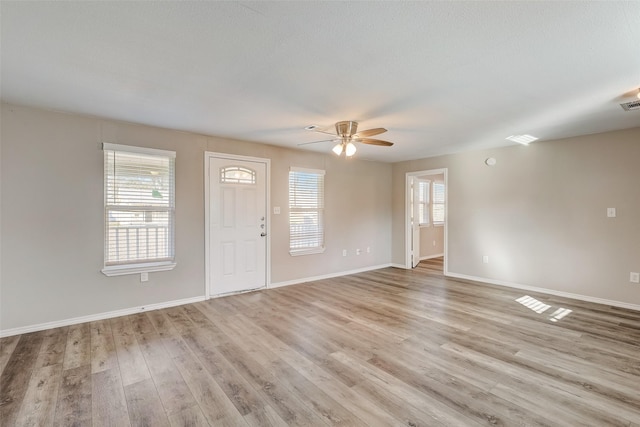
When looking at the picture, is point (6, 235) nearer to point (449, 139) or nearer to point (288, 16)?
point (288, 16)

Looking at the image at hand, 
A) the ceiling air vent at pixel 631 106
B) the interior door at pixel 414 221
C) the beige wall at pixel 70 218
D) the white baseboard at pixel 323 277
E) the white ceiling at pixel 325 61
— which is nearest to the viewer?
the white ceiling at pixel 325 61

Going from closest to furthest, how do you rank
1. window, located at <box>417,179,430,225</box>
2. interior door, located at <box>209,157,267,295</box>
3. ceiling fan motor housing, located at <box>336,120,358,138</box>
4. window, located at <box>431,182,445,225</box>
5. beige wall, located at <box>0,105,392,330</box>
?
1. beige wall, located at <box>0,105,392,330</box>
2. ceiling fan motor housing, located at <box>336,120,358,138</box>
3. interior door, located at <box>209,157,267,295</box>
4. window, located at <box>417,179,430,225</box>
5. window, located at <box>431,182,445,225</box>

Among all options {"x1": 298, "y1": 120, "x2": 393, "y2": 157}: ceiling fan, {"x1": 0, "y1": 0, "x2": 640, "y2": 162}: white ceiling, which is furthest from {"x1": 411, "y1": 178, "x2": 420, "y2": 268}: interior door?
{"x1": 298, "y1": 120, "x2": 393, "y2": 157}: ceiling fan

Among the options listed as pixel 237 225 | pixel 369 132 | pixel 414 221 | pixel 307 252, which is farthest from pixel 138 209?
pixel 414 221

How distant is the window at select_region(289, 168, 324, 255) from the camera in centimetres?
538

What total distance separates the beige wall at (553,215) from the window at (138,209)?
4.90 metres

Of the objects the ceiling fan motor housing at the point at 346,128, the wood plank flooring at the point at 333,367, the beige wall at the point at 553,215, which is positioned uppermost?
the ceiling fan motor housing at the point at 346,128

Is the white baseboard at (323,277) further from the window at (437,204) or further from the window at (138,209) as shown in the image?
the window at (437,204)

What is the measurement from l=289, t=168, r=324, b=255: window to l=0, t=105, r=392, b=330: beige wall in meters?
1.22

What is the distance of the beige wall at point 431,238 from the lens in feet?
25.6

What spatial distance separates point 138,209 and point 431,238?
6826mm

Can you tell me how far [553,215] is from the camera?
184 inches

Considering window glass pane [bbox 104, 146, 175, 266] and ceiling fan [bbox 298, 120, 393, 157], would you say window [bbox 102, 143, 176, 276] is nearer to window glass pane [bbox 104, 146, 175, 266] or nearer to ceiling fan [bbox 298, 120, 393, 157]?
window glass pane [bbox 104, 146, 175, 266]

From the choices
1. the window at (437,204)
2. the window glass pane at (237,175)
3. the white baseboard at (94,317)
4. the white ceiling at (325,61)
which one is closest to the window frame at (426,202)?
the window at (437,204)
